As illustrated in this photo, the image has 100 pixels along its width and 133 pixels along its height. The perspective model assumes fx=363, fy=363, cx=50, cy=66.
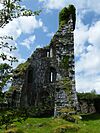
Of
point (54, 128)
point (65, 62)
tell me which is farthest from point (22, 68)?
point (54, 128)

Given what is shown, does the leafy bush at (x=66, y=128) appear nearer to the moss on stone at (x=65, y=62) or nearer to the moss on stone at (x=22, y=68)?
the moss on stone at (x=65, y=62)

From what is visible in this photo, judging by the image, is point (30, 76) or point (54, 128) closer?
point (54, 128)

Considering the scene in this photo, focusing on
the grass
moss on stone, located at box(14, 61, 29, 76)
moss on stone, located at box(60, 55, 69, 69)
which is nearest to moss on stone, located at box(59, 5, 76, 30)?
moss on stone, located at box(60, 55, 69, 69)

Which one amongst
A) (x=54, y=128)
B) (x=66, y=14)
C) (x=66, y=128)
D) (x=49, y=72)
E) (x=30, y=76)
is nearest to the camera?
(x=66, y=128)

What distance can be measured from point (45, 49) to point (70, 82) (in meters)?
16.0

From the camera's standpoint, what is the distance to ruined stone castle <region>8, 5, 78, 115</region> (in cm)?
5419

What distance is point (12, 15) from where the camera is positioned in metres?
18.4

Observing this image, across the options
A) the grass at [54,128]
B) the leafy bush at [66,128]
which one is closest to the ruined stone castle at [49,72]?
the grass at [54,128]

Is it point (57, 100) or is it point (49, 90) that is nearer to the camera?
point (57, 100)

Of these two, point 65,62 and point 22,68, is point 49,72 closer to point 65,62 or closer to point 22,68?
point 22,68

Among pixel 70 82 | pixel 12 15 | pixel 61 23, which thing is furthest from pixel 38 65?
pixel 12 15

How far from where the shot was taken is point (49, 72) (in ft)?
214

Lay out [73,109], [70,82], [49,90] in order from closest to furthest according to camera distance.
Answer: [73,109] → [70,82] → [49,90]

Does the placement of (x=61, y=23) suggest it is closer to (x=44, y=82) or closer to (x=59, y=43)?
(x=59, y=43)
